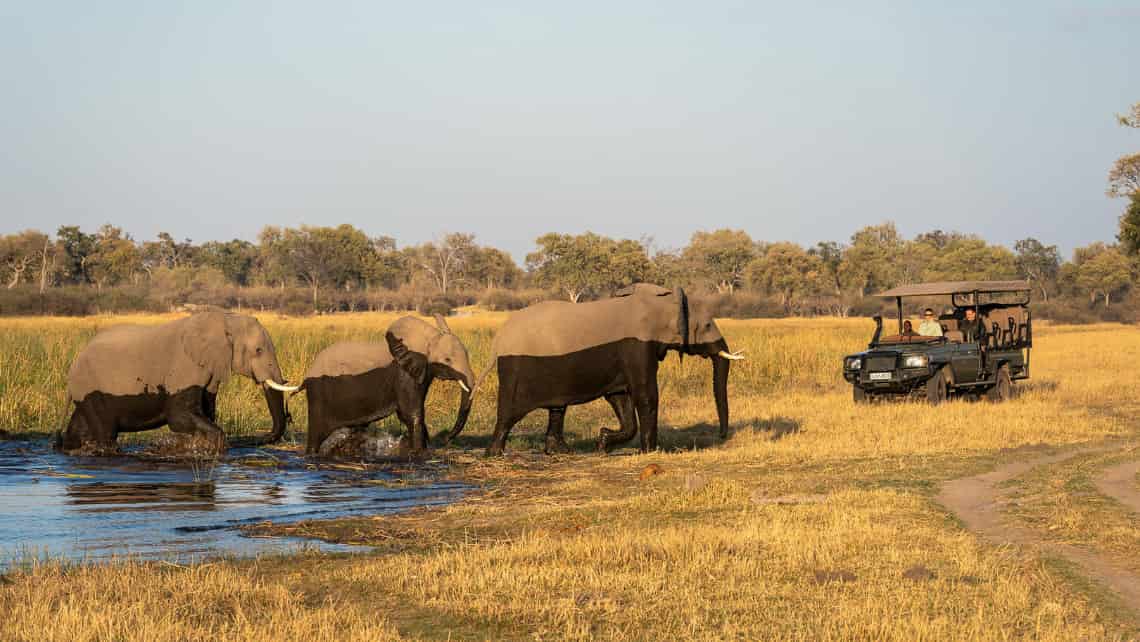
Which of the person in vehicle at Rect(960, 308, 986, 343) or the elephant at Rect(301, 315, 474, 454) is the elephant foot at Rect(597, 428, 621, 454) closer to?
the elephant at Rect(301, 315, 474, 454)

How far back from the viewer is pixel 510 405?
618 inches

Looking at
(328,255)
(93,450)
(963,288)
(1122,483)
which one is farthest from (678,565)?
(328,255)

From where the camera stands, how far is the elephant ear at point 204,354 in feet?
50.9

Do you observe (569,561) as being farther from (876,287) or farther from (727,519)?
(876,287)

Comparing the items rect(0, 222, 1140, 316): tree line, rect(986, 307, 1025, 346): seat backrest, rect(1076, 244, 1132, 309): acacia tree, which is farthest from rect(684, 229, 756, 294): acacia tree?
rect(986, 307, 1025, 346): seat backrest

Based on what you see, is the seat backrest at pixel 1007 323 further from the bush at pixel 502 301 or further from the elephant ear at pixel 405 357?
the bush at pixel 502 301

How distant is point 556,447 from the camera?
656 inches

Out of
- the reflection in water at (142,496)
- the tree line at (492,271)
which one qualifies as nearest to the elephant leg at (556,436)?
the reflection in water at (142,496)

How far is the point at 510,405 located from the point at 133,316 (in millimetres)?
41788

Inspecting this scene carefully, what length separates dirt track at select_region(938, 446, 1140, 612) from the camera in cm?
837

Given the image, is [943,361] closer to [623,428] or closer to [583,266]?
[623,428]

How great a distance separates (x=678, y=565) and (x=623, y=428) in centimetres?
768

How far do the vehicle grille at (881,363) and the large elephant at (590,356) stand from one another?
6537mm

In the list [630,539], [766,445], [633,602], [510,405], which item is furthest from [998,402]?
[633,602]
